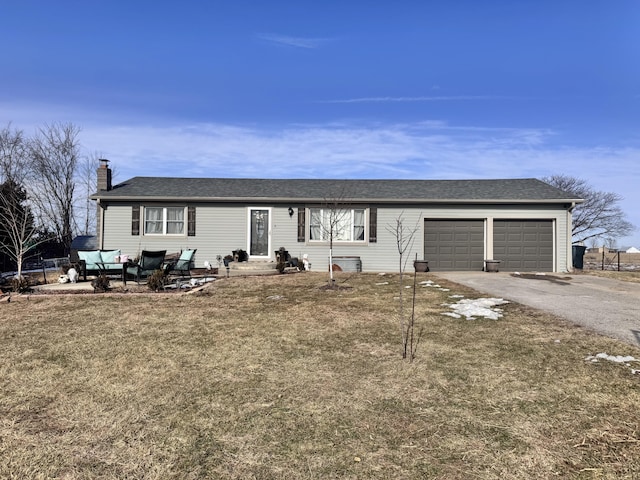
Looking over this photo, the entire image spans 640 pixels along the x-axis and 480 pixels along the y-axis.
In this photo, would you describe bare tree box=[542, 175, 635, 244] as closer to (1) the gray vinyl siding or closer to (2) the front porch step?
(1) the gray vinyl siding

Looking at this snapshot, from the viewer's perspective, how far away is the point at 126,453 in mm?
2516

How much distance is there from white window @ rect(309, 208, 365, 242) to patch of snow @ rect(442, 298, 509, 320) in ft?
24.7

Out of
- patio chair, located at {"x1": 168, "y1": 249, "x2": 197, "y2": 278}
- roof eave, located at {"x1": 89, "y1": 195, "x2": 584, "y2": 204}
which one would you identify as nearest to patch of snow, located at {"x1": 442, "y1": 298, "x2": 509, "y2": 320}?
roof eave, located at {"x1": 89, "y1": 195, "x2": 584, "y2": 204}

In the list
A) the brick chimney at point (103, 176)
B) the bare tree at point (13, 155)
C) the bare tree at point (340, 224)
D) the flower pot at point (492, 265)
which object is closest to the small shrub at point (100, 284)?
the brick chimney at point (103, 176)

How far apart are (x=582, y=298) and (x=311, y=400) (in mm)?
7473

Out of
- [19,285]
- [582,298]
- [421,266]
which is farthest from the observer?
[421,266]

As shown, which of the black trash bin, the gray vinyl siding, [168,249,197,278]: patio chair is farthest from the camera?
the black trash bin

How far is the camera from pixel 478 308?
6.98 meters

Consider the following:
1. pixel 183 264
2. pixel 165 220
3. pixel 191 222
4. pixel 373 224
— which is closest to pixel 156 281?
pixel 183 264

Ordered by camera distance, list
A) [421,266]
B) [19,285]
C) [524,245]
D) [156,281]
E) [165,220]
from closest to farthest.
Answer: [19,285] → [156,281] → [421,266] → [524,245] → [165,220]

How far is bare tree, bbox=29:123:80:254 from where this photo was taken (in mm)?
24312

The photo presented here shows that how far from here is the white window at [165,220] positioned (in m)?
15.0

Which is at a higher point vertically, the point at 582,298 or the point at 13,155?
the point at 13,155

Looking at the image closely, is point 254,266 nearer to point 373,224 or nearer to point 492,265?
point 373,224
